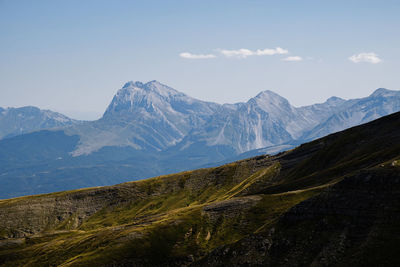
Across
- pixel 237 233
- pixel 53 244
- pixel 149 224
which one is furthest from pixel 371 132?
pixel 53 244

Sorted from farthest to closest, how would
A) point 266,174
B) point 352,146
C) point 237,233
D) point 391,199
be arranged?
point 266,174 < point 352,146 < point 237,233 < point 391,199

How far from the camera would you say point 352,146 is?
163375mm

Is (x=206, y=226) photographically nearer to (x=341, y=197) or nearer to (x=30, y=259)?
(x=341, y=197)

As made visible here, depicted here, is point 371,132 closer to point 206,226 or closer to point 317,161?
point 317,161

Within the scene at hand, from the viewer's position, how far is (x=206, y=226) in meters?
116

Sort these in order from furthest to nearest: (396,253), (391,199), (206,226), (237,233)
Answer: (206,226) → (237,233) → (391,199) → (396,253)

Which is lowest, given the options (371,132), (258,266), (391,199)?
(258,266)

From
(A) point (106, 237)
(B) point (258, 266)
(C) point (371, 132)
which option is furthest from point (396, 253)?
(C) point (371, 132)

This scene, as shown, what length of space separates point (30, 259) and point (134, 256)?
50370mm

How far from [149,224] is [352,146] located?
297ft

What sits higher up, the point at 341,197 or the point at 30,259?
the point at 341,197

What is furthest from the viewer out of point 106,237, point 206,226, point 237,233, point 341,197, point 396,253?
point 106,237

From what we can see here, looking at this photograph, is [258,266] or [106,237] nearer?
[258,266]

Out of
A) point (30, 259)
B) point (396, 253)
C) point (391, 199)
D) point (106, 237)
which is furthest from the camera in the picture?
point (30, 259)
